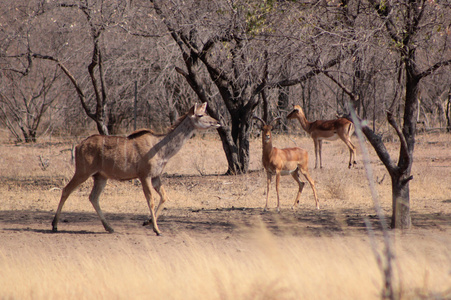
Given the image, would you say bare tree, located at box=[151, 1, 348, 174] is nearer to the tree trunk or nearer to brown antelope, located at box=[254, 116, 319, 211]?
brown antelope, located at box=[254, 116, 319, 211]

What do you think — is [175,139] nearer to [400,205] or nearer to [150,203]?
[150,203]

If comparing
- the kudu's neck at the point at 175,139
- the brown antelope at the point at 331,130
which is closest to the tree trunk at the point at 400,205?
the kudu's neck at the point at 175,139

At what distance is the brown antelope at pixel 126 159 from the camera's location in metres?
8.47

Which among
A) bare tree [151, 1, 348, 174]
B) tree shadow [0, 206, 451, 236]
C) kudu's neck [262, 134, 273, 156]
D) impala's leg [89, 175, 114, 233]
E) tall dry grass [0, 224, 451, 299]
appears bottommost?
tree shadow [0, 206, 451, 236]

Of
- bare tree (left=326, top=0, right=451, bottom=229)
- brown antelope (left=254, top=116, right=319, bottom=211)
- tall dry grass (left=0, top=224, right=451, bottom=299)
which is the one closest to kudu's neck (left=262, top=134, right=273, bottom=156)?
brown antelope (left=254, top=116, right=319, bottom=211)

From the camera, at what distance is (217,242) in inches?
310

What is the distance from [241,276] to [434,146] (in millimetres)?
18400

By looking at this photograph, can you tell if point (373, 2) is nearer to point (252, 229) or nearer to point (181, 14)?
point (252, 229)

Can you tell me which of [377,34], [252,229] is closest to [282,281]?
[252,229]

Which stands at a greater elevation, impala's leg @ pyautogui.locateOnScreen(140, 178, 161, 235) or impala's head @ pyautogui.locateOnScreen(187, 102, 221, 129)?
impala's head @ pyautogui.locateOnScreen(187, 102, 221, 129)

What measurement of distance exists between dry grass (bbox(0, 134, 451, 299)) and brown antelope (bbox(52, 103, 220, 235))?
682 millimetres

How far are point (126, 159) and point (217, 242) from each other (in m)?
1.97

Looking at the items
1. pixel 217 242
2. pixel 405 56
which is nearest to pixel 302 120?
pixel 405 56

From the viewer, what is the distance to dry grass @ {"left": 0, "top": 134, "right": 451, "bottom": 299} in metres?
4.98
